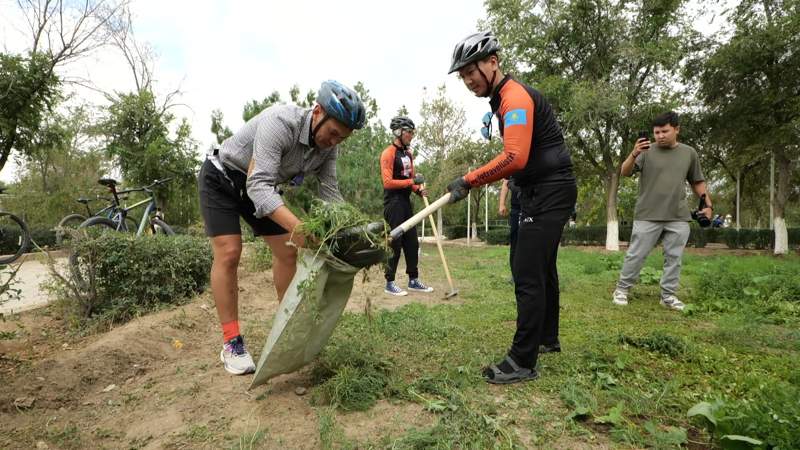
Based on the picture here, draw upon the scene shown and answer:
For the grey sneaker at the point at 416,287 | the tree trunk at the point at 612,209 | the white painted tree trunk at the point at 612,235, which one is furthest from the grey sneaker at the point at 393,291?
the white painted tree trunk at the point at 612,235

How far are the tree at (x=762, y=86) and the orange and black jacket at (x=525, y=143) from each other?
43.5 feet

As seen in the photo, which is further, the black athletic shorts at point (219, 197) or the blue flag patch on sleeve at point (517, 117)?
the black athletic shorts at point (219, 197)

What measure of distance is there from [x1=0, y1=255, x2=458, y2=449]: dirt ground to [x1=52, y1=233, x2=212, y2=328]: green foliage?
281 mm

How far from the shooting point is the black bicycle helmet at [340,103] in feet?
7.56

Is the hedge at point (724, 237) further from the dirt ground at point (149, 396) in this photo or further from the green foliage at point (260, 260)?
the dirt ground at point (149, 396)

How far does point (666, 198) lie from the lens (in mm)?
4488

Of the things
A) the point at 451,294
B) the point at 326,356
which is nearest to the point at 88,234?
the point at 326,356

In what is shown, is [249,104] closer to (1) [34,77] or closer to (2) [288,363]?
(1) [34,77]

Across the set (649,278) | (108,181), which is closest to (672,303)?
(649,278)

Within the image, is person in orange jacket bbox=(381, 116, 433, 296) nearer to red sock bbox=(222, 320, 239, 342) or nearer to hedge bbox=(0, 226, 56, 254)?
red sock bbox=(222, 320, 239, 342)

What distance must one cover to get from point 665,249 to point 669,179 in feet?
2.51

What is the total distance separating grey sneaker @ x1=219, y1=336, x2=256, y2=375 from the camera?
2691 mm

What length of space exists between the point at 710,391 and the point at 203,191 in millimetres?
3240

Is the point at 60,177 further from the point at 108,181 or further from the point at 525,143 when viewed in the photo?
the point at 525,143
